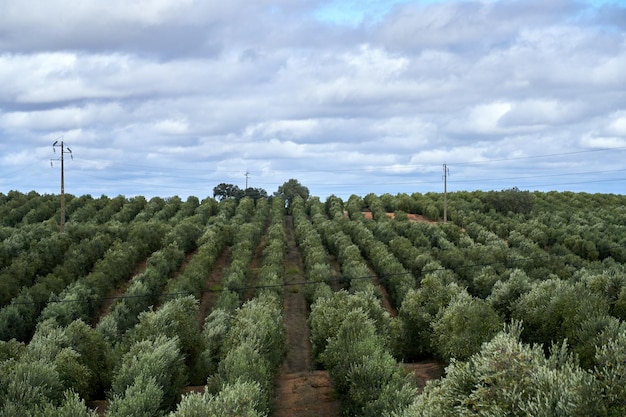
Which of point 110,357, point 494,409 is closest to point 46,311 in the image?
point 110,357

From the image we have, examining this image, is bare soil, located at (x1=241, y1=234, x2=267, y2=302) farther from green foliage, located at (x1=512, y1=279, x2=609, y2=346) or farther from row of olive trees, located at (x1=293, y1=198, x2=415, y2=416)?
green foliage, located at (x1=512, y1=279, x2=609, y2=346)

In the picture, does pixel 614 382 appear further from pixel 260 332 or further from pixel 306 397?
pixel 260 332

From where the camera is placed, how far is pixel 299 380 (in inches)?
1721

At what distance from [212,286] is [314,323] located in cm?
3102

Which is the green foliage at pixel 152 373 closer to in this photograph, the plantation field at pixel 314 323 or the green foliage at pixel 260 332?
the plantation field at pixel 314 323

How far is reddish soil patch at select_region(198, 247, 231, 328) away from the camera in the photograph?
221ft

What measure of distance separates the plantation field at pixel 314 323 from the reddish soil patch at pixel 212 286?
403 millimetres

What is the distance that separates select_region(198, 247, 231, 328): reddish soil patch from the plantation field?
0.40 meters

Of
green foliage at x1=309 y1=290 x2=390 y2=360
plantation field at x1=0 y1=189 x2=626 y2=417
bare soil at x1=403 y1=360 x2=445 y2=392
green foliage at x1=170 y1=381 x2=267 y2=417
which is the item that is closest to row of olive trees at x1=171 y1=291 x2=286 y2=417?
green foliage at x1=170 y1=381 x2=267 y2=417

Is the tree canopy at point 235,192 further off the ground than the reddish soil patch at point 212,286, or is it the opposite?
the tree canopy at point 235,192

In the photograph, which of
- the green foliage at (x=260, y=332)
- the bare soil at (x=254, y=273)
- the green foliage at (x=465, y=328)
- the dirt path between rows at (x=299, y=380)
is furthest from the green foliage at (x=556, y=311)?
the bare soil at (x=254, y=273)

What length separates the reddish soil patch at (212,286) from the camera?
67331mm

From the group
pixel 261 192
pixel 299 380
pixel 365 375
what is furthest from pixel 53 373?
pixel 261 192

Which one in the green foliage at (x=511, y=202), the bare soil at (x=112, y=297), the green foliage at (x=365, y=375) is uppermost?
the green foliage at (x=511, y=202)
